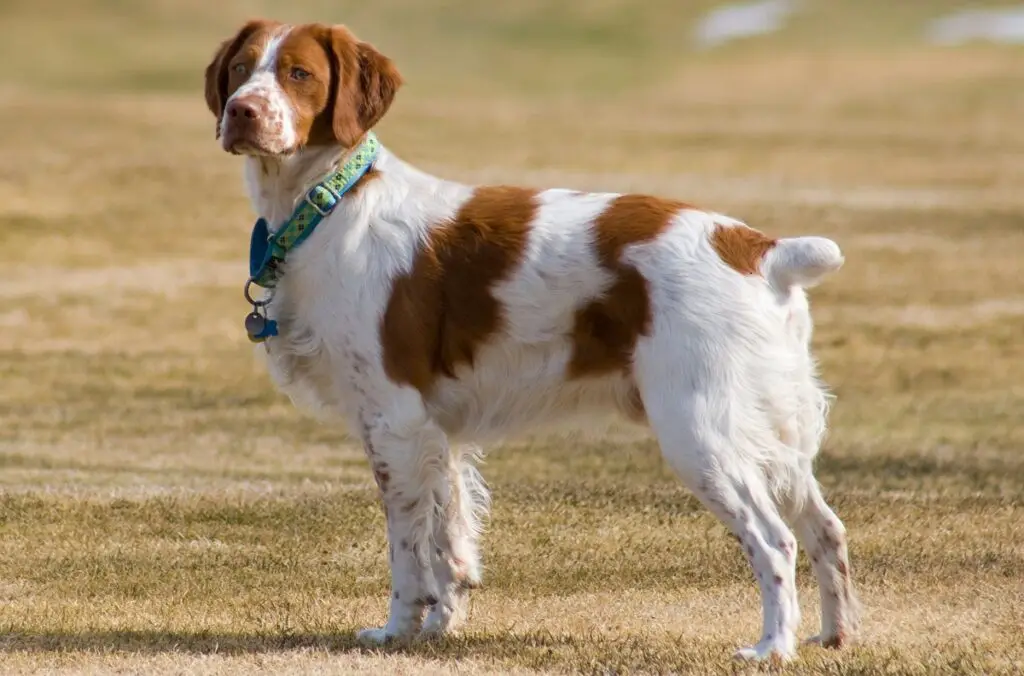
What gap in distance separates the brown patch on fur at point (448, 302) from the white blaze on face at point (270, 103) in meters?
0.61

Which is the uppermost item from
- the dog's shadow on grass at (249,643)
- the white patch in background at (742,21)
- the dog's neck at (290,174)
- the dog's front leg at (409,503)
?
the dog's neck at (290,174)

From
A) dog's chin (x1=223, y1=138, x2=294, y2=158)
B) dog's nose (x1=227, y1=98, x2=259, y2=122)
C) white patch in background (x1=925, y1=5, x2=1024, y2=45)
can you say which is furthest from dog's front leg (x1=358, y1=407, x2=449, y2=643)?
white patch in background (x1=925, y1=5, x2=1024, y2=45)

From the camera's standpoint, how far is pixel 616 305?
591cm

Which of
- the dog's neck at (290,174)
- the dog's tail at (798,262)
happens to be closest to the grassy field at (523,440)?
the dog's tail at (798,262)

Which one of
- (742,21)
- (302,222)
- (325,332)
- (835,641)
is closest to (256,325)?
(325,332)

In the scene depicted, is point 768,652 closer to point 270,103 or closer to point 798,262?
point 798,262

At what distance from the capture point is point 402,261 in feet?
20.1

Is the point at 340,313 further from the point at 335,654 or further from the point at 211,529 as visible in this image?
the point at 211,529

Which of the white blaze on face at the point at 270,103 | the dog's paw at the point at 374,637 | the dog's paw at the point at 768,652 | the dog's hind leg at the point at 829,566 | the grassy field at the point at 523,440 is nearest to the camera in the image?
the dog's paw at the point at 768,652

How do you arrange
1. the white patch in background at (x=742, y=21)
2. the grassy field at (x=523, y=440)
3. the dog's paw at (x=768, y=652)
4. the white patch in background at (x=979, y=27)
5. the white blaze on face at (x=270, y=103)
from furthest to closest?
the white patch in background at (x=742, y=21) → the white patch in background at (x=979, y=27) → the grassy field at (x=523, y=440) → the white blaze on face at (x=270, y=103) → the dog's paw at (x=768, y=652)

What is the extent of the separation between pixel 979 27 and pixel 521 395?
46.2 m

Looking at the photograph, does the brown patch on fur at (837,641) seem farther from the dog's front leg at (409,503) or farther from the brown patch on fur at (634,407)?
the dog's front leg at (409,503)

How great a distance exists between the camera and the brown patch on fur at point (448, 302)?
6.07 metres

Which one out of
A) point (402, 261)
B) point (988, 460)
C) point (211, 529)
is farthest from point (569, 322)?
point (988, 460)
